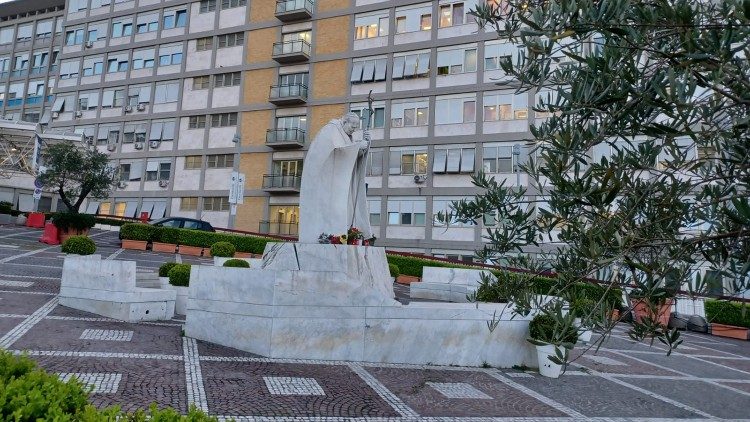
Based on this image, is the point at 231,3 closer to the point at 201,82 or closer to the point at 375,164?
the point at 201,82

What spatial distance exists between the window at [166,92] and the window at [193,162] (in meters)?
5.03

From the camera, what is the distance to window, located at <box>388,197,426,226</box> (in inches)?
1225

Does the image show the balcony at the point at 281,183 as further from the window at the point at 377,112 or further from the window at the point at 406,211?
the window at the point at 406,211

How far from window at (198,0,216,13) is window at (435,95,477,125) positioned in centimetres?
2047

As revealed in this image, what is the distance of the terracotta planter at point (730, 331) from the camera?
19.2m

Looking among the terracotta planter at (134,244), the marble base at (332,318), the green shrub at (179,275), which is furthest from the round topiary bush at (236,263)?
the terracotta planter at (134,244)

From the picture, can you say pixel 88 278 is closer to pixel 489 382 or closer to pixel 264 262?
pixel 264 262

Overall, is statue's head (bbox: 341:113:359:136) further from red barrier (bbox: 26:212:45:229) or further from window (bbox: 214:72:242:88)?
red barrier (bbox: 26:212:45:229)

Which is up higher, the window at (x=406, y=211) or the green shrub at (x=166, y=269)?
the window at (x=406, y=211)

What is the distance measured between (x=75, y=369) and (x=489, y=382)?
6457 millimetres

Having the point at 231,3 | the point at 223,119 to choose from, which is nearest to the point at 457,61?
→ the point at 223,119

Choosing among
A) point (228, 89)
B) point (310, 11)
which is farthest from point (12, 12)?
point (310, 11)

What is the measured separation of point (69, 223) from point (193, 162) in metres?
14.6

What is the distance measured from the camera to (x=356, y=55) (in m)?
33.4
